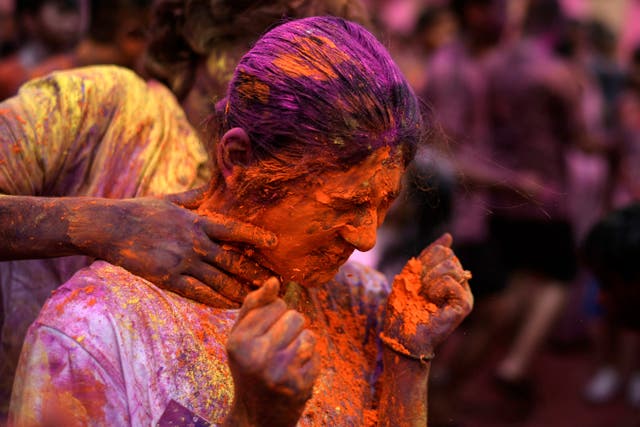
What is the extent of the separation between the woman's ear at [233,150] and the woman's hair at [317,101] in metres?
0.02

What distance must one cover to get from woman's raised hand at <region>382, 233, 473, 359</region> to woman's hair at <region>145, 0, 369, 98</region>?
838 mm

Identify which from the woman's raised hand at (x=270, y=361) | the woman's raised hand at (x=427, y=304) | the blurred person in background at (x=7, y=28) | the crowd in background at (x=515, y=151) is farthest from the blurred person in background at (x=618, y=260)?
the blurred person in background at (x=7, y=28)

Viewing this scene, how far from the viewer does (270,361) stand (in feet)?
4.34

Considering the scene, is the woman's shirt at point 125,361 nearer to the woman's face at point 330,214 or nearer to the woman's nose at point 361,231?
the woman's face at point 330,214

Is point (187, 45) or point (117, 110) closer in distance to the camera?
point (117, 110)

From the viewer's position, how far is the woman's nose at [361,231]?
158 centimetres

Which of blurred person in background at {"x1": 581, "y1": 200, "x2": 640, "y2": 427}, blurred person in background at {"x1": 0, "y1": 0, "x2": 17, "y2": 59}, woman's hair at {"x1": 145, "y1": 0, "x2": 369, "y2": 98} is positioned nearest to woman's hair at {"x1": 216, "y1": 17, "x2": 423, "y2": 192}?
woman's hair at {"x1": 145, "y1": 0, "x2": 369, "y2": 98}

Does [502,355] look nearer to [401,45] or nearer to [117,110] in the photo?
[401,45]

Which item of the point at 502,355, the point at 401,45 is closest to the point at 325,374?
the point at 502,355

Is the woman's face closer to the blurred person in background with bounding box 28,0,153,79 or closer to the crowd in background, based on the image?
the crowd in background

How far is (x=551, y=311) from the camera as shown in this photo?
538 centimetres

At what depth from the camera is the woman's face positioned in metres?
1.53

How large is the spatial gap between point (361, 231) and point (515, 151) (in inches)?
152

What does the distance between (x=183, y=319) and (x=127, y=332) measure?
0.14 m
